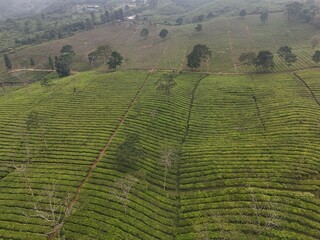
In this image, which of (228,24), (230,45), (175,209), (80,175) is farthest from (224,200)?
(228,24)

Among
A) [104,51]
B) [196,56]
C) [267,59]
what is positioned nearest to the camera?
[267,59]

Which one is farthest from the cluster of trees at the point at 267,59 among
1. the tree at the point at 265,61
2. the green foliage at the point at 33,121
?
the green foliage at the point at 33,121

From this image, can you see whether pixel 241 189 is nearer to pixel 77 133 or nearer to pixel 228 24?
pixel 77 133

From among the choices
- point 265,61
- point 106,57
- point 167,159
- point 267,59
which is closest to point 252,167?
point 167,159

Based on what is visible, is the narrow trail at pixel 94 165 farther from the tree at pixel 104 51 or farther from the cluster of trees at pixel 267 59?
the cluster of trees at pixel 267 59

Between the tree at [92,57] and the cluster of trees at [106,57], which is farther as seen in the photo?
the tree at [92,57]

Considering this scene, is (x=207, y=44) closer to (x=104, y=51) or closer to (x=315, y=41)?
(x=315, y=41)
